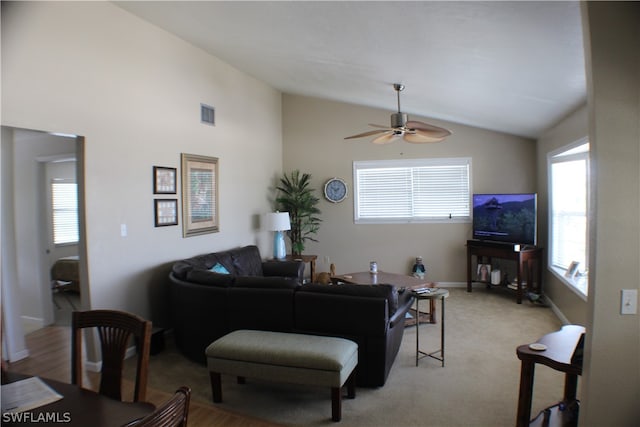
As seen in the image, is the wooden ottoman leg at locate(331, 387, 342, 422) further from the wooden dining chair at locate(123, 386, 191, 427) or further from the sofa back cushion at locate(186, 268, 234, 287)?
the wooden dining chair at locate(123, 386, 191, 427)

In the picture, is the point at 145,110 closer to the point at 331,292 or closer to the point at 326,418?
the point at 331,292

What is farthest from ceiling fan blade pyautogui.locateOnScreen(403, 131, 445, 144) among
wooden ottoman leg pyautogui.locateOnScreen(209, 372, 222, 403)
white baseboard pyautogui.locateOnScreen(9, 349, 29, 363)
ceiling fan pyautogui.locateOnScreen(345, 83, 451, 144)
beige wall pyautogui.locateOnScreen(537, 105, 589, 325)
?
white baseboard pyautogui.locateOnScreen(9, 349, 29, 363)

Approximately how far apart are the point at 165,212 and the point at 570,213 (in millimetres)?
4719

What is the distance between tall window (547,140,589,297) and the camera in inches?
157

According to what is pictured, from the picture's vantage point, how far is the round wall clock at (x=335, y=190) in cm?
665

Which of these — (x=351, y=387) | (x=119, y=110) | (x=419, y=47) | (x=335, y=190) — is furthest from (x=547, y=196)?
(x=119, y=110)

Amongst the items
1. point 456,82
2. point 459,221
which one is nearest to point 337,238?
point 459,221

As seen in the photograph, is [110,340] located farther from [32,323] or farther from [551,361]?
[32,323]

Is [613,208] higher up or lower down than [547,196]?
lower down

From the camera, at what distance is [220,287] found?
10.7ft

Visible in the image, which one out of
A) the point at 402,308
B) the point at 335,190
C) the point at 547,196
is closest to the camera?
the point at 402,308

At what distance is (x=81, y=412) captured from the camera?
4.24ft

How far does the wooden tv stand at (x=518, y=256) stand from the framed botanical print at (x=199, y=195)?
390cm

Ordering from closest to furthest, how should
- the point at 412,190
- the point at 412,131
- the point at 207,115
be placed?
the point at 412,131, the point at 207,115, the point at 412,190
